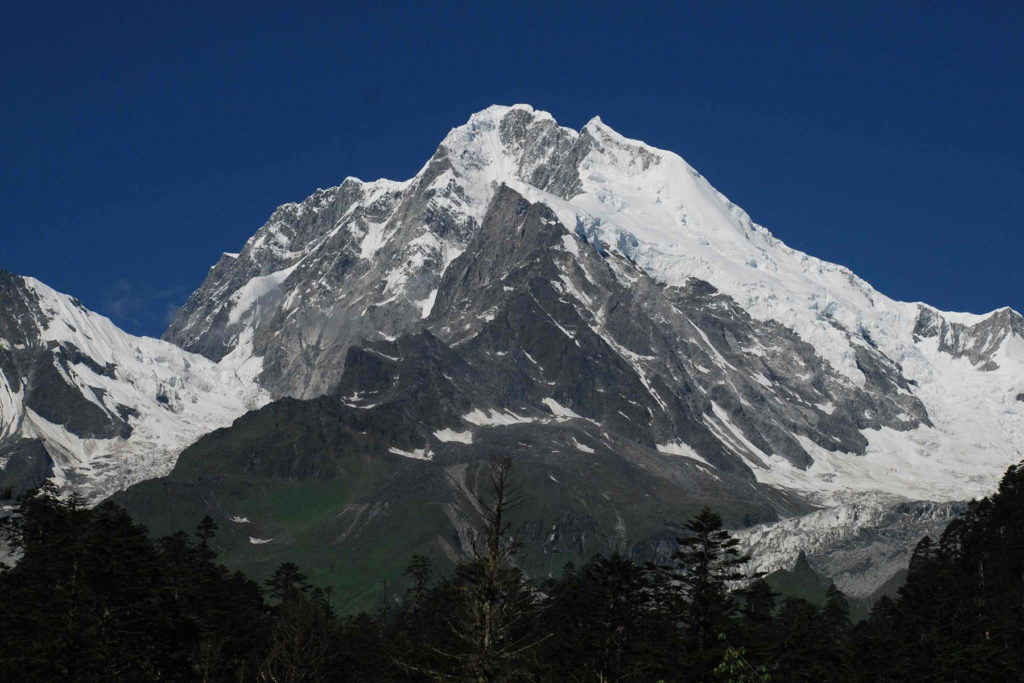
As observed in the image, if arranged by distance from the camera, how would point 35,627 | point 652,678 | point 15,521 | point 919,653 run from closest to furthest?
point 35,627, point 652,678, point 919,653, point 15,521

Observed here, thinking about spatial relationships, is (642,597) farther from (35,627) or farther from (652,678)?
(35,627)

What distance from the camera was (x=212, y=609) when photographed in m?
116

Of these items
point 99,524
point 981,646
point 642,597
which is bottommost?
point 981,646

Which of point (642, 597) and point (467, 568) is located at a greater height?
point (642, 597)

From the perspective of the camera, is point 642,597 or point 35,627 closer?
point 35,627

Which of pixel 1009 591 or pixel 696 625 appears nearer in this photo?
pixel 696 625

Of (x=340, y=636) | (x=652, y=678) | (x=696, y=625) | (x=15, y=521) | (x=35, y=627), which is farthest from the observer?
(x=340, y=636)

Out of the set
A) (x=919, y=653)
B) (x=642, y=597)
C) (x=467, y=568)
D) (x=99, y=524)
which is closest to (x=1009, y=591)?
(x=919, y=653)

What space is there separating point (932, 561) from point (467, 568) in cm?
12511

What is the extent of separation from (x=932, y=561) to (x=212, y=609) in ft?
293

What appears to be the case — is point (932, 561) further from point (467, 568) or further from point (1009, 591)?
point (467, 568)

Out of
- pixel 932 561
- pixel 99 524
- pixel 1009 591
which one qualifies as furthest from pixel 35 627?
pixel 932 561

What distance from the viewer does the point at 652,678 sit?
326 feet

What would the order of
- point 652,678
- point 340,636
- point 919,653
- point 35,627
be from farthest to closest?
point 340,636 < point 919,653 < point 652,678 < point 35,627
